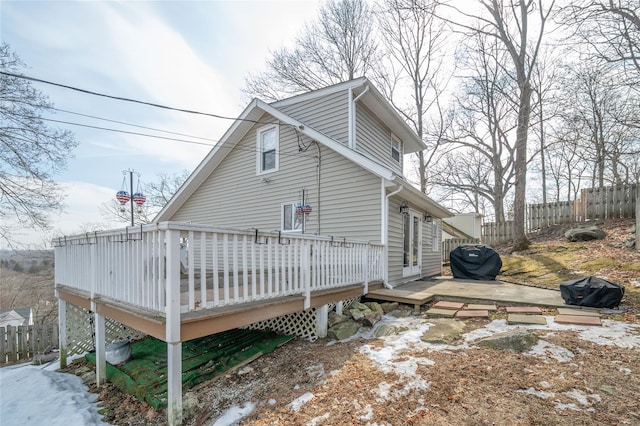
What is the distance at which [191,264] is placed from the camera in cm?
290

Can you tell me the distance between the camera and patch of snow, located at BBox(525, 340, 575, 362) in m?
3.38

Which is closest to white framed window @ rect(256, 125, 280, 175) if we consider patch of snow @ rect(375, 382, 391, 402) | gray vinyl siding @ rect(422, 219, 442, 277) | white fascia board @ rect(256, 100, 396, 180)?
white fascia board @ rect(256, 100, 396, 180)

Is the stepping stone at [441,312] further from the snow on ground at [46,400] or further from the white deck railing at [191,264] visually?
the snow on ground at [46,400]

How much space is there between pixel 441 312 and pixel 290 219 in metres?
4.58

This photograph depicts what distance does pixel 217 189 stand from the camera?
10242 mm

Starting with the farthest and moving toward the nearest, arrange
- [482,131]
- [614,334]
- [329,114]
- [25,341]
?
1. [482,131]
2. [329,114]
3. [25,341]
4. [614,334]

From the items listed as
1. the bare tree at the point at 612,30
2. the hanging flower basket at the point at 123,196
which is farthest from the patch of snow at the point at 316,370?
the bare tree at the point at 612,30

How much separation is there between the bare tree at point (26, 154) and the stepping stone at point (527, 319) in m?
12.3

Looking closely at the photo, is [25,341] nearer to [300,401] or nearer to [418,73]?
[300,401]

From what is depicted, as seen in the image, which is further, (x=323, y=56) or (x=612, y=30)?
(x=323, y=56)

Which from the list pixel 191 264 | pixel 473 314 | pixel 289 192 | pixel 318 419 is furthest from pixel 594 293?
pixel 289 192

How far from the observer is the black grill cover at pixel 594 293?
205 inches

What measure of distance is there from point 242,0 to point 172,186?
16940 millimetres

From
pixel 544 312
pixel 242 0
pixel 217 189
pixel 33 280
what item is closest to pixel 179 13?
pixel 242 0
